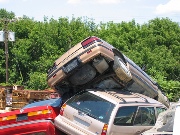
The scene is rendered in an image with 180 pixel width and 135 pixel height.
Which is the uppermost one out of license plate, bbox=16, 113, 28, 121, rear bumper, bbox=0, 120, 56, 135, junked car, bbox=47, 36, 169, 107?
junked car, bbox=47, 36, 169, 107

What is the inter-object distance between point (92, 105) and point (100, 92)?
0.45 meters

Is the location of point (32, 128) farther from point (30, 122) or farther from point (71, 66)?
point (71, 66)

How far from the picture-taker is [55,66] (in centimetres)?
1005

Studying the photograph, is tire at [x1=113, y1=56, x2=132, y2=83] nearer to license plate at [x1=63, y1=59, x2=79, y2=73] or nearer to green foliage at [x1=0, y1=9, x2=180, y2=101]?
license plate at [x1=63, y1=59, x2=79, y2=73]

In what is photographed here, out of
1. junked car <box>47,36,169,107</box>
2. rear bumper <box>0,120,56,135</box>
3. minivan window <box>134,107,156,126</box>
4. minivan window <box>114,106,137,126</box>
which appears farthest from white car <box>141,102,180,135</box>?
rear bumper <box>0,120,56,135</box>

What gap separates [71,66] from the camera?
950 cm

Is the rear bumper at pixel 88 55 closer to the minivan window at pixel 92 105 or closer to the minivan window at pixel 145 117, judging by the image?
the minivan window at pixel 92 105

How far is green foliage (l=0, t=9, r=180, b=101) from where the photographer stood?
52.1 m

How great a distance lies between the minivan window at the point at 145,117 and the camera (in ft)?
30.2

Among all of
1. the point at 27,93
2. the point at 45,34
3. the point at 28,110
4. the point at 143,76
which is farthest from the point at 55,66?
the point at 45,34

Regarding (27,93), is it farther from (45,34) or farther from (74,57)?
(45,34)

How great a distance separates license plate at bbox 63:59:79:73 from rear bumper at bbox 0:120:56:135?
4.21ft

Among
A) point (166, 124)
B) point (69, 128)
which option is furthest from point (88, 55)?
point (166, 124)

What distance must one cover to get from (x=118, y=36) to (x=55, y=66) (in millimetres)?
47699
